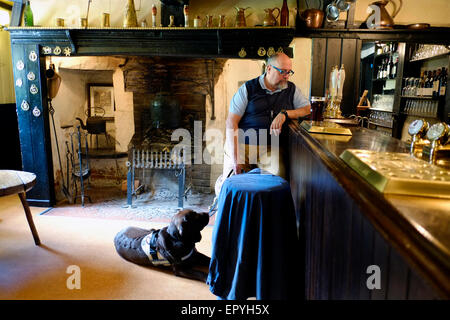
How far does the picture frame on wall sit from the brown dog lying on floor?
330 cm

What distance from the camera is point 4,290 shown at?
238cm

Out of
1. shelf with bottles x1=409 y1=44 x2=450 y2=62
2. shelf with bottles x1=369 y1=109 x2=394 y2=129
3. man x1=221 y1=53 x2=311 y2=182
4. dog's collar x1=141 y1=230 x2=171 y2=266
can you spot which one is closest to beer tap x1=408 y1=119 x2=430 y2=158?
man x1=221 y1=53 x2=311 y2=182

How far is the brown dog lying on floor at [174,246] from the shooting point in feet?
7.75

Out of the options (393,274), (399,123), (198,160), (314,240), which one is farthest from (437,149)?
(399,123)

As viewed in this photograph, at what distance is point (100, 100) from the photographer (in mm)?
5598

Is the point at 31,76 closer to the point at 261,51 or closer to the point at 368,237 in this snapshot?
the point at 261,51

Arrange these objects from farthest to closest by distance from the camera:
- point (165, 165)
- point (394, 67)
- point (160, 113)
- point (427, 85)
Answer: point (394, 67) → point (427, 85) → point (160, 113) → point (165, 165)

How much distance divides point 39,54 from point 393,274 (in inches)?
169

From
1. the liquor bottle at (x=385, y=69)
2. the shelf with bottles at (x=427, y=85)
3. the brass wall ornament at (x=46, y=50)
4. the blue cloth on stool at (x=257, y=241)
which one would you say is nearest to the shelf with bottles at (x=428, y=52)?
the shelf with bottles at (x=427, y=85)

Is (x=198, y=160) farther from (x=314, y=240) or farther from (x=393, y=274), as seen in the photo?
(x=393, y=274)

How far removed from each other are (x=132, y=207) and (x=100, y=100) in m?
2.18

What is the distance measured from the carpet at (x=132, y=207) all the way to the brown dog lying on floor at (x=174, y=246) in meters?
1.09

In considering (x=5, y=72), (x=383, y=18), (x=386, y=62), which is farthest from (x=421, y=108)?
(x=5, y=72)

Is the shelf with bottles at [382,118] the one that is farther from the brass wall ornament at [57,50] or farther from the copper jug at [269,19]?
the brass wall ornament at [57,50]
